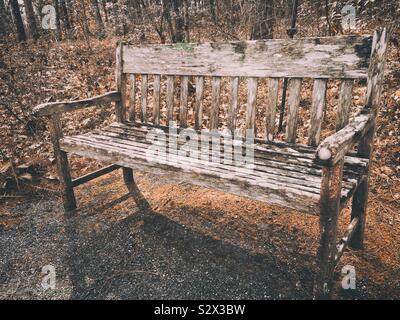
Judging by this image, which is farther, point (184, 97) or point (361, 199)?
point (184, 97)

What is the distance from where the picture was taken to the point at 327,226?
1.62 m

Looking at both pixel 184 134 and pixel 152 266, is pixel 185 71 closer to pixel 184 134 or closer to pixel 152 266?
pixel 184 134

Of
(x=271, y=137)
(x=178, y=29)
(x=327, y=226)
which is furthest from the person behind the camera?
(x=178, y=29)

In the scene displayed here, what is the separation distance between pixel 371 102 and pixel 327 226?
36.3 inches

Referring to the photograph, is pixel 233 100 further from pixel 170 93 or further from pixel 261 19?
pixel 261 19

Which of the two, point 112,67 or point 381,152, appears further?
point 112,67

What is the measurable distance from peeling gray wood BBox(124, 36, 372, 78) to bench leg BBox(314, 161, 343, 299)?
2.86 ft

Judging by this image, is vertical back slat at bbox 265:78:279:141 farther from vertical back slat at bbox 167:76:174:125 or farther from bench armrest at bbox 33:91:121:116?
bench armrest at bbox 33:91:121:116

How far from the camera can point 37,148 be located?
424 cm

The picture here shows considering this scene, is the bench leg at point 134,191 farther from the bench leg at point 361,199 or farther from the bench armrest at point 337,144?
the bench armrest at point 337,144

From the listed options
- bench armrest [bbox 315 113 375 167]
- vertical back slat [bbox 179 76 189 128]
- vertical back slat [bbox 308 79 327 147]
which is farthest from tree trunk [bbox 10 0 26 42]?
bench armrest [bbox 315 113 375 167]

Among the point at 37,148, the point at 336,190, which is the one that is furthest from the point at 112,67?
the point at 336,190

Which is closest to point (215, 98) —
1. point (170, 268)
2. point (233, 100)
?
point (233, 100)
